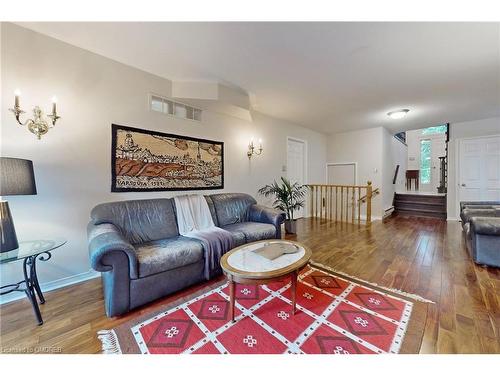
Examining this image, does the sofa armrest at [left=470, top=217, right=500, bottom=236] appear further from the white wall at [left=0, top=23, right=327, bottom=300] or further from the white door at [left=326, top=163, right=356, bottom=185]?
the white wall at [left=0, top=23, right=327, bottom=300]

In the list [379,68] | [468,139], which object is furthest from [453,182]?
[379,68]

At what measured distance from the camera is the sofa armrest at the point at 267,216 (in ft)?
10.6

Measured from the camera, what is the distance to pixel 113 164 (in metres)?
2.53

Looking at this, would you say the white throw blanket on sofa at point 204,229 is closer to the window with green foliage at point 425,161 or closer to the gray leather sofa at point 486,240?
the gray leather sofa at point 486,240

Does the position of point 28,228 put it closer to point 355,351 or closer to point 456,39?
point 355,351

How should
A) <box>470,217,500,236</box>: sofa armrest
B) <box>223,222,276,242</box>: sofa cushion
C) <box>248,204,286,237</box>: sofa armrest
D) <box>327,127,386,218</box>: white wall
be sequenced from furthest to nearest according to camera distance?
1. <box>327,127,386,218</box>: white wall
2. <box>248,204,286,237</box>: sofa armrest
3. <box>223,222,276,242</box>: sofa cushion
4. <box>470,217,500,236</box>: sofa armrest

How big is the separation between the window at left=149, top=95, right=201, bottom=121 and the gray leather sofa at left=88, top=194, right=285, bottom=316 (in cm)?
131

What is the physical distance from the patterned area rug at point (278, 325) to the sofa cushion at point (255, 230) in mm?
797

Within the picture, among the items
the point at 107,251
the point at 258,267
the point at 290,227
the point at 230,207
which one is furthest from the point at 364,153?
the point at 107,251

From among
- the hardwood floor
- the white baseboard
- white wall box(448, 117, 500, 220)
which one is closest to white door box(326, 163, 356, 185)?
white wall box(448, 117, 500, 220)

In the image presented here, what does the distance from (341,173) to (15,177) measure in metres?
6.78

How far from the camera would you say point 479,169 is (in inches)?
202

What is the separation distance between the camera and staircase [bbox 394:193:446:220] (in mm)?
6031

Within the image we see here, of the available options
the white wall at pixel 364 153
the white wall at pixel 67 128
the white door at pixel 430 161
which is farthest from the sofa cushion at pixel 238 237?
the white door at pixel 430 161
